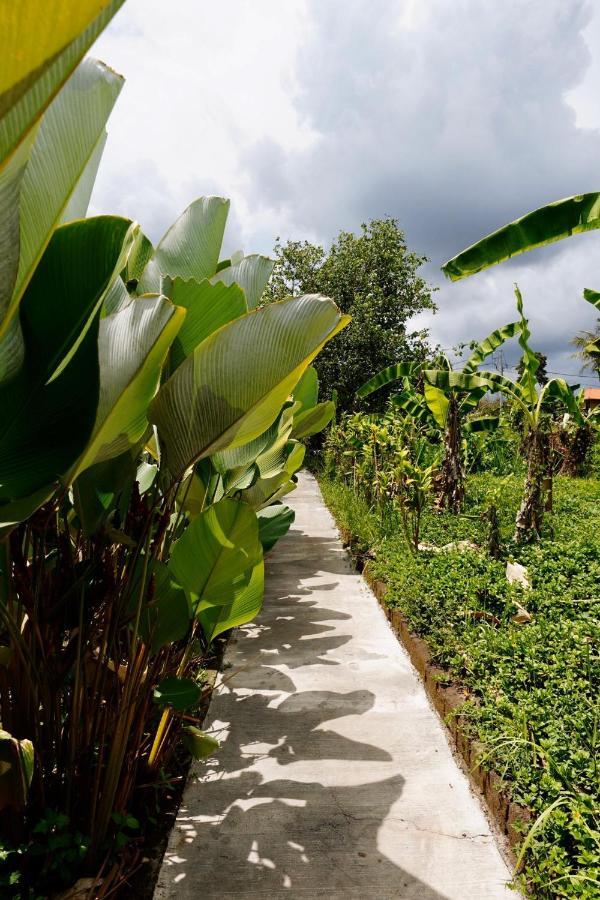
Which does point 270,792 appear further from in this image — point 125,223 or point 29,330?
point 125,223

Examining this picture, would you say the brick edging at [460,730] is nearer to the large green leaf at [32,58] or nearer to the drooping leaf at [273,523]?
the drooping leaf at [273,523]

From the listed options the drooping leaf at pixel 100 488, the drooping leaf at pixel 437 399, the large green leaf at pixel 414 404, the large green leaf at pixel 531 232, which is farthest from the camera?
the large green leaf at pixel 414 404

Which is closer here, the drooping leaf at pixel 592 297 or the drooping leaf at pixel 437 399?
the drooping leaf at pixel 592 297

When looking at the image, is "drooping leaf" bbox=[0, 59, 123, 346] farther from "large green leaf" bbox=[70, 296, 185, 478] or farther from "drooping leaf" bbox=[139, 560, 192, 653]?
"drooping leaf" bbox=[139, 560, 192, 653]

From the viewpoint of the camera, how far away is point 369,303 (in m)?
17.0

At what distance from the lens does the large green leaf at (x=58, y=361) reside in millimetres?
1008

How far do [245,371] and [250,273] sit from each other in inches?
24.4

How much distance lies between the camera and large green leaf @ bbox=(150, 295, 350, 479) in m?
1.09

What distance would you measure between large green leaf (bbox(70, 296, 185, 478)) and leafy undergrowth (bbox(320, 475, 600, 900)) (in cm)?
156

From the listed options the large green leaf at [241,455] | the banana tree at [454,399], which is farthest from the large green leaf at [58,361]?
the banana tree at [454,399]

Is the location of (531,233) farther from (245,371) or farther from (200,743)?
(200,743)

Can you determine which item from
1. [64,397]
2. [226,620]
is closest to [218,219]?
[64,397]

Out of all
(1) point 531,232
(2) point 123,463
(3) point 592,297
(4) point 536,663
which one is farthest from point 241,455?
(3) point 592,297

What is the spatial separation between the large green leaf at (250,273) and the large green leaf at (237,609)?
0.82 meters
